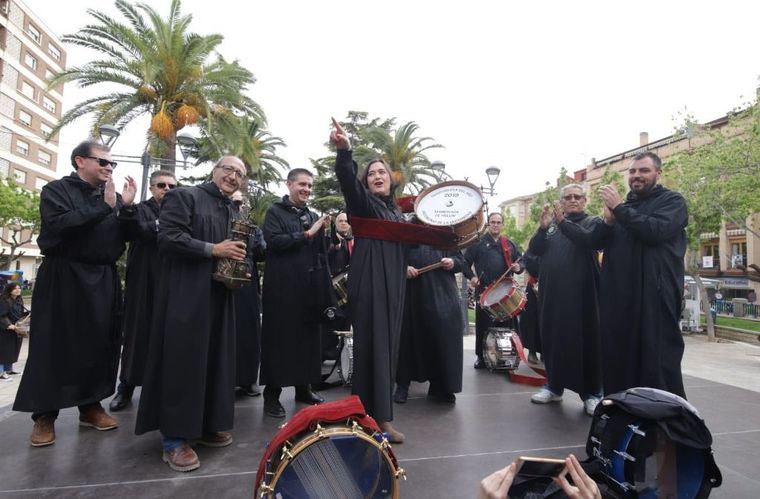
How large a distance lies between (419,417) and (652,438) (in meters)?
2.17

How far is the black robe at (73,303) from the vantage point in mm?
3188

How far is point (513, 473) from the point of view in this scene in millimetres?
1501

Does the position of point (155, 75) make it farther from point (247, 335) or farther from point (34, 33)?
point (34, 33)

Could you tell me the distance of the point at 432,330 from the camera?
458 cm

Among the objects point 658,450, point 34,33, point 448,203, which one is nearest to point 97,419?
point 448,203

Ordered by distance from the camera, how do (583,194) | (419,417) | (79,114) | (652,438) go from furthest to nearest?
(79,114)
(583,194)
(419,417)
(652,438)

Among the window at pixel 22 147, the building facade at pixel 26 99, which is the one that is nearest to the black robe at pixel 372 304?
the building facade at pixel 26 99

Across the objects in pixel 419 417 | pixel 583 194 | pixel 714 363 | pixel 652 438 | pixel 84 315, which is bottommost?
pixel 714 363

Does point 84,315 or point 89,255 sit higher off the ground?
point 89,255

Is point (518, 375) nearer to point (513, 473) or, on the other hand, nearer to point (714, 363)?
point (513, 473)

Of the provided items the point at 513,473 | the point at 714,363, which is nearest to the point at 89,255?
the point at 513,473

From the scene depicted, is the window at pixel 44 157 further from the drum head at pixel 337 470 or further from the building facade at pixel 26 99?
the drum head at pixel 337 470

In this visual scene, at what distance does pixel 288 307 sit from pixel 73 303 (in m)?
1.67

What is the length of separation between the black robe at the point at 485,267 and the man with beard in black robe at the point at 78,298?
14.4ft
